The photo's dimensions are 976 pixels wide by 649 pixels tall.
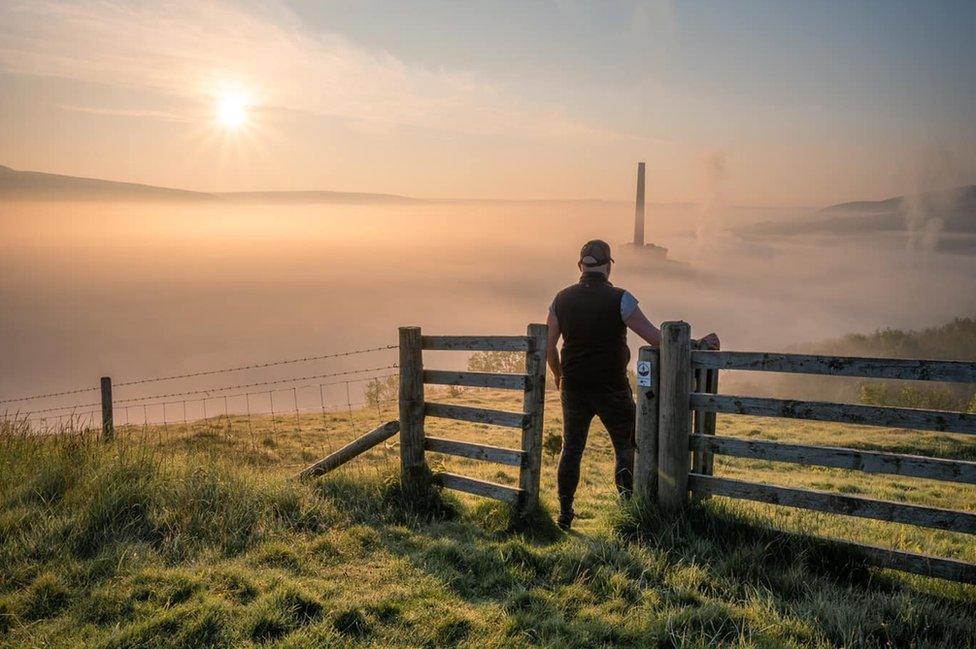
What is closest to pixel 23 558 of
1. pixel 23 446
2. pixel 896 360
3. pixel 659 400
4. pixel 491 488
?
pixel 23 446

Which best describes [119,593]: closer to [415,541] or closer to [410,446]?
[415,541]

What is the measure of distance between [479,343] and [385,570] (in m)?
2.58

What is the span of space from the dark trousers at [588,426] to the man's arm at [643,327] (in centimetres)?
63

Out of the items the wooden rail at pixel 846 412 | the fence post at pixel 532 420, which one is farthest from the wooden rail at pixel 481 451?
the wooden rail at pixel 846 412

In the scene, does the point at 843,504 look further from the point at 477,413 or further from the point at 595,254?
the point at 477,413

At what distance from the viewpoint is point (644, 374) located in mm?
6625

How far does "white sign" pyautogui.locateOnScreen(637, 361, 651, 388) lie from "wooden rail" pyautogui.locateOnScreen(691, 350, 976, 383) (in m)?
0.41

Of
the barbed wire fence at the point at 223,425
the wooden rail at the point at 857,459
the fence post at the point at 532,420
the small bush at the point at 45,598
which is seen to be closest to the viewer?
the small bush at the point at 45,598

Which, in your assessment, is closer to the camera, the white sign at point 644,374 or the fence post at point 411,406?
the white sign at point 644,374

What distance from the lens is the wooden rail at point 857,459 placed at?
516 centimetres

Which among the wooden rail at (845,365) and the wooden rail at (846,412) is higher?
the wooden rail at (845,365)

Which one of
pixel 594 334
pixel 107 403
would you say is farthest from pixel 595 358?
Answer: pixel 107 403

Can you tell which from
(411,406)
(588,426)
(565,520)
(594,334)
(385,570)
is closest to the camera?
(385,570)

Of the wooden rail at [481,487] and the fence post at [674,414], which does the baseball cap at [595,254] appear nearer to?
the fence post at [674,414]
